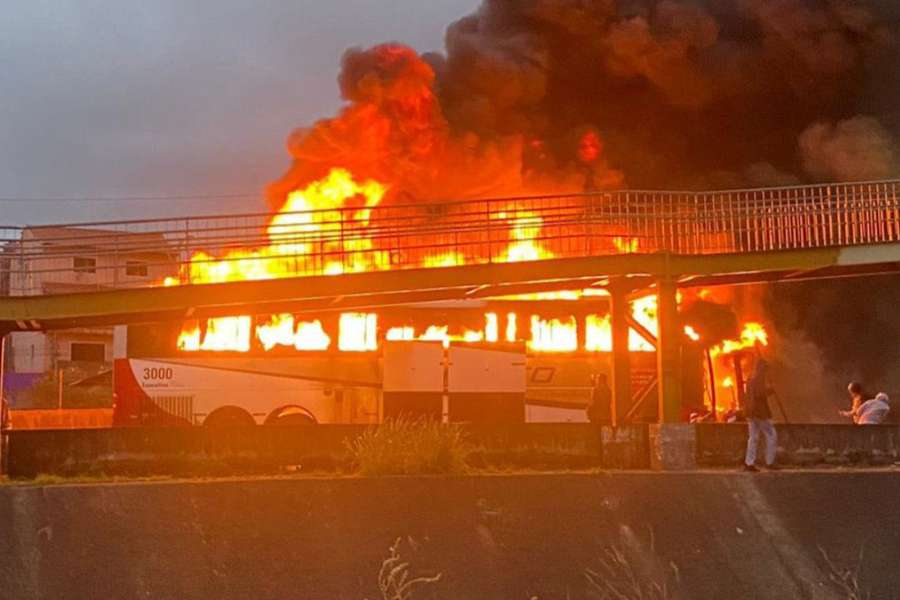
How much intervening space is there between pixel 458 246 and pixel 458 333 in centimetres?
252

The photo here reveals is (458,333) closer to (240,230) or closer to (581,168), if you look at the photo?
(240,230)

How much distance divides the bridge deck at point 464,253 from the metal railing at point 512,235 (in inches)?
1.2

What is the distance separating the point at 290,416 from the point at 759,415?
9245 mm

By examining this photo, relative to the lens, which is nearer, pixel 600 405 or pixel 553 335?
pixel 600 405

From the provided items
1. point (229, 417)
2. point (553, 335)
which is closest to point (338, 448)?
point (229, 417)

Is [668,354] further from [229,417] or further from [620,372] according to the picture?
[229,417]

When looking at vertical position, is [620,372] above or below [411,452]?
above

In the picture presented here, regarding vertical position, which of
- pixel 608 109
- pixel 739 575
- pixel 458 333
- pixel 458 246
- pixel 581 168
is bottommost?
pixel 739 575

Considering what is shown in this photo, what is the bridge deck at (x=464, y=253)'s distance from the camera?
13.7m

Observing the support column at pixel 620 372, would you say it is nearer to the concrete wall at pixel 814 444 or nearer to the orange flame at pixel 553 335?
the concrete wall at pixel 814 444

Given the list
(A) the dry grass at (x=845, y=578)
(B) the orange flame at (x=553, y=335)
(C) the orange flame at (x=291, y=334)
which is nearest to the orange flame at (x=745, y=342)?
(B) the orange flame at (x=553, y=335)

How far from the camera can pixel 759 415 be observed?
1296cm

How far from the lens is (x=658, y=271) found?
46.3 feet

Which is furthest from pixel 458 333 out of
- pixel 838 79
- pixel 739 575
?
pixel 838 79
